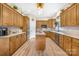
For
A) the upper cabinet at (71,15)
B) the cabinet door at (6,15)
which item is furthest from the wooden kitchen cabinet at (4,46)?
the upper cabinet at (71,15)

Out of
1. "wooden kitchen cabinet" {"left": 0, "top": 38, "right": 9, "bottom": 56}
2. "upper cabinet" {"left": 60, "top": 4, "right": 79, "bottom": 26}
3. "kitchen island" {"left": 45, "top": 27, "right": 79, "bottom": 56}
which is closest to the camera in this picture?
"kitchen island" {"left": 45, "top": 27, "right": 79, "bottom": 56}

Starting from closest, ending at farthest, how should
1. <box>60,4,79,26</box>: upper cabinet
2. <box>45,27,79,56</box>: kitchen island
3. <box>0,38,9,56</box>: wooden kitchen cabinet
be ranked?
<box>45,27,79,56</box>: kitchen island
<box>0,38,9,56</box>: wooden kitchen cabinet
<box>60,4,79,26</box>: upper cabinet

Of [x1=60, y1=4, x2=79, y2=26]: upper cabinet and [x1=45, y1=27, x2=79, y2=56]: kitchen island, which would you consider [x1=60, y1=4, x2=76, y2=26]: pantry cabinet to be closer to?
[x1=60, y1=4, x2=79, y2=26]: upper cabinet

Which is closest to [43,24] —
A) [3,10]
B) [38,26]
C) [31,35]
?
[38,26]

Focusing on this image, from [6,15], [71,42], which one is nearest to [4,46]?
[6,15]

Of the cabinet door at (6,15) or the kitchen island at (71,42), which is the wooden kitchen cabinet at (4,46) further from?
the kitchen island at (71,42)

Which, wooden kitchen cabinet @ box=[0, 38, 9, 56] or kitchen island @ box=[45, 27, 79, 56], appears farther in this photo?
wooden kitchen cabinet @ box=[0, 38, 9, 56]

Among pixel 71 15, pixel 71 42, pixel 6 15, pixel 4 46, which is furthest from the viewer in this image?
pixel 71 15

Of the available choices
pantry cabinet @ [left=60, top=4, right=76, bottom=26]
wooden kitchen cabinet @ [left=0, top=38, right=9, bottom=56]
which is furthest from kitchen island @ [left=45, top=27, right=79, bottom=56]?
wooden kitchen cabinet @ [left=0, top=38, right=9, bottom=56]

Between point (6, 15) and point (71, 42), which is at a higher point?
point (6, 15)

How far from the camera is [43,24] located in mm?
14602

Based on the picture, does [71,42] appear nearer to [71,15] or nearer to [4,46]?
[71,15]

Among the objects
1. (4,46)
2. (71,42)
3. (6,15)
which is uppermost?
(6,15)

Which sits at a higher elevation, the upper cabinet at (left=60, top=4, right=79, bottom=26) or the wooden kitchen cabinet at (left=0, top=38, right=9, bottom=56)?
the upper cabinet at (left=60, top=4, right=79, bottom=26)
